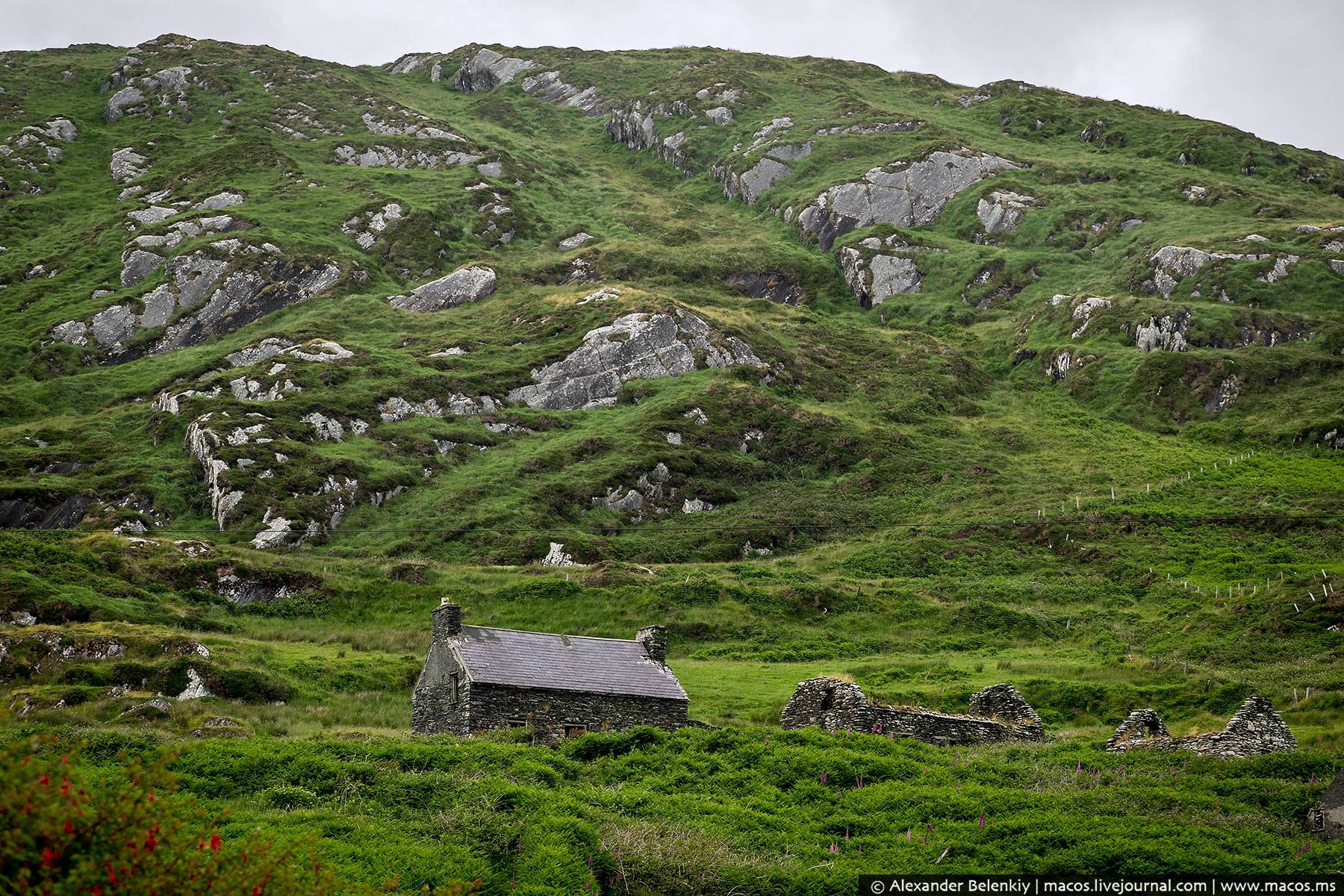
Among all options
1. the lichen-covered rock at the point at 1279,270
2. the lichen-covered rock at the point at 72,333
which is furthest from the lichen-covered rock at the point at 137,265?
the lichen-covered rock at the point at 1279,270

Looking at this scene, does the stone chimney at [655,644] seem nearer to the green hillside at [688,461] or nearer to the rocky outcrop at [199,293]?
the green hillside at [688,461]

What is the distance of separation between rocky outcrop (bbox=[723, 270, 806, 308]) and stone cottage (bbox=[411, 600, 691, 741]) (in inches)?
4255

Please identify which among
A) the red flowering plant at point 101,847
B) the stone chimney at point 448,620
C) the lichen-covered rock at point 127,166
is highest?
the lichen-covered rock at point 127,166

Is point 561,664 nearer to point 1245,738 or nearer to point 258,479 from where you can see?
point 1245,738

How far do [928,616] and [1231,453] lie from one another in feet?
139

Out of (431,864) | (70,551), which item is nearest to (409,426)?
(70,551)

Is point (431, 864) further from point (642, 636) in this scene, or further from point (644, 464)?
point (644, 464)

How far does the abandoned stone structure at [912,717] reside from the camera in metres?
32.0

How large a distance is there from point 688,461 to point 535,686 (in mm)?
55534

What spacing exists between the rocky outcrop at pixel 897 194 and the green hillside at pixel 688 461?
594 mm

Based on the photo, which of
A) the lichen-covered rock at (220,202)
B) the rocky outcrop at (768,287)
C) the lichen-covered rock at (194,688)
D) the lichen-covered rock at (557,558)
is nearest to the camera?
the lichen-covered rock at (194,688)

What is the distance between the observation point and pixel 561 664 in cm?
3478

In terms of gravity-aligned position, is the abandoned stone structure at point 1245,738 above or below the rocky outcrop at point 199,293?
below

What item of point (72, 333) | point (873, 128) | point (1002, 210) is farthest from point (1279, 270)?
point (72, 333)
